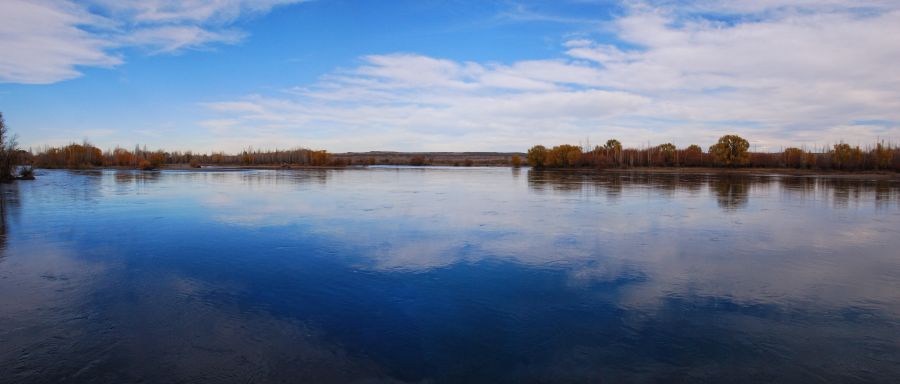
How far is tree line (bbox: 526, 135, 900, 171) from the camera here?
45.4 metres

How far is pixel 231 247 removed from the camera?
8820 mm

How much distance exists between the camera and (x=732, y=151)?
55.0 m

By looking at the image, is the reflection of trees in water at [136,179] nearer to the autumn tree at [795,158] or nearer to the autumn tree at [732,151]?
the autumn tree at [732,151]

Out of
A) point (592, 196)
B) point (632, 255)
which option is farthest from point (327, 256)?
point (592, 196)

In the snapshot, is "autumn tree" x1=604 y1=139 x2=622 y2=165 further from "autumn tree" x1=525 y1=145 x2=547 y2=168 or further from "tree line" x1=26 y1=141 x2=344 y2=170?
"tree line" x1=26 y1=141 x2=344 y2=170

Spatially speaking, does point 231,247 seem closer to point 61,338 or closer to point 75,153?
point 61,338

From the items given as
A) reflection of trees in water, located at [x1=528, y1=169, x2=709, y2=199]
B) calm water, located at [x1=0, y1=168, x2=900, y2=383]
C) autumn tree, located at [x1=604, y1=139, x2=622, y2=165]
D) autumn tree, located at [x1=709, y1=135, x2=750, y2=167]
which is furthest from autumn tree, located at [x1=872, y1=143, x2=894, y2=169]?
calm water, located at [x1=0, y1=168, x2=900, y2=383]

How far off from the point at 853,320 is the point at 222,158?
92967mm

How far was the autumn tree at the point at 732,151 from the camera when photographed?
54.3 metres

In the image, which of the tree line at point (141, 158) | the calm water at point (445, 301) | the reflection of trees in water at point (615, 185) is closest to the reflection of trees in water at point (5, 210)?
the calm water at point (445, 301)

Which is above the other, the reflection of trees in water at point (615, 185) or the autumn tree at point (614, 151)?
the autumn tree at point (614, 151)

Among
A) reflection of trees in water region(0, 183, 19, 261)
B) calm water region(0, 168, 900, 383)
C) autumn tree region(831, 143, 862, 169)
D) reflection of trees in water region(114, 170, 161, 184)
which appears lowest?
calm water region(0, 168, 900, 383)

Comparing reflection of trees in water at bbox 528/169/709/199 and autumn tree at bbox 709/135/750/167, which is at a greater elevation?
autumn tree at bbox 709/135/750/167

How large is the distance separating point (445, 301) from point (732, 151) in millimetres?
58767
